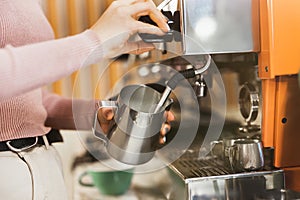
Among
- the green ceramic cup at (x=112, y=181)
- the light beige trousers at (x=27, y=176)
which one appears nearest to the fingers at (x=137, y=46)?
the light beige trousers at (x=27, y=176)

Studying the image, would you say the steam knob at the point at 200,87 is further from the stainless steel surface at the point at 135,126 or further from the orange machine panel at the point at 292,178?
the orange machine panel at the point at 292,178

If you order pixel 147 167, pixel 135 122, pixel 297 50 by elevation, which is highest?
pixel 297 50

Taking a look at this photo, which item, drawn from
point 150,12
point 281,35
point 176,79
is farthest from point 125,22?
point 281,35

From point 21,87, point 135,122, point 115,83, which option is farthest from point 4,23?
point 115,83

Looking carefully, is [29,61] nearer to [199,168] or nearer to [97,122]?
[97,122]

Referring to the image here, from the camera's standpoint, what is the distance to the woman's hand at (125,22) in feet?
2.34

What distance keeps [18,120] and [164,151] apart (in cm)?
29

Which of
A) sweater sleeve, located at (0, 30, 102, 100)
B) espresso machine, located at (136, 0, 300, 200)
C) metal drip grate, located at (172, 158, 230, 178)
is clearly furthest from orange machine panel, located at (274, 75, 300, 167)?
sweater sleeve, located at (0, 30, 102, 100)

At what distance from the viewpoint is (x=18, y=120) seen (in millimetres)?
797

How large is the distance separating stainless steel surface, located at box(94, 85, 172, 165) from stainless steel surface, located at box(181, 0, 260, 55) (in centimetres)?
12

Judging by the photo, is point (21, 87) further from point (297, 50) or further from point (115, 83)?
point (115, 83)

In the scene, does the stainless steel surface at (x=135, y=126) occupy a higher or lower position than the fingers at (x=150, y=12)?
lower

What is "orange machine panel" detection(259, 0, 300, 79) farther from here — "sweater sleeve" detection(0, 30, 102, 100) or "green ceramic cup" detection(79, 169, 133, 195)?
"green ceramic cup" detection(79, 169, 133, 195)

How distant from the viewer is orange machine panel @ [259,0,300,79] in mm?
750
